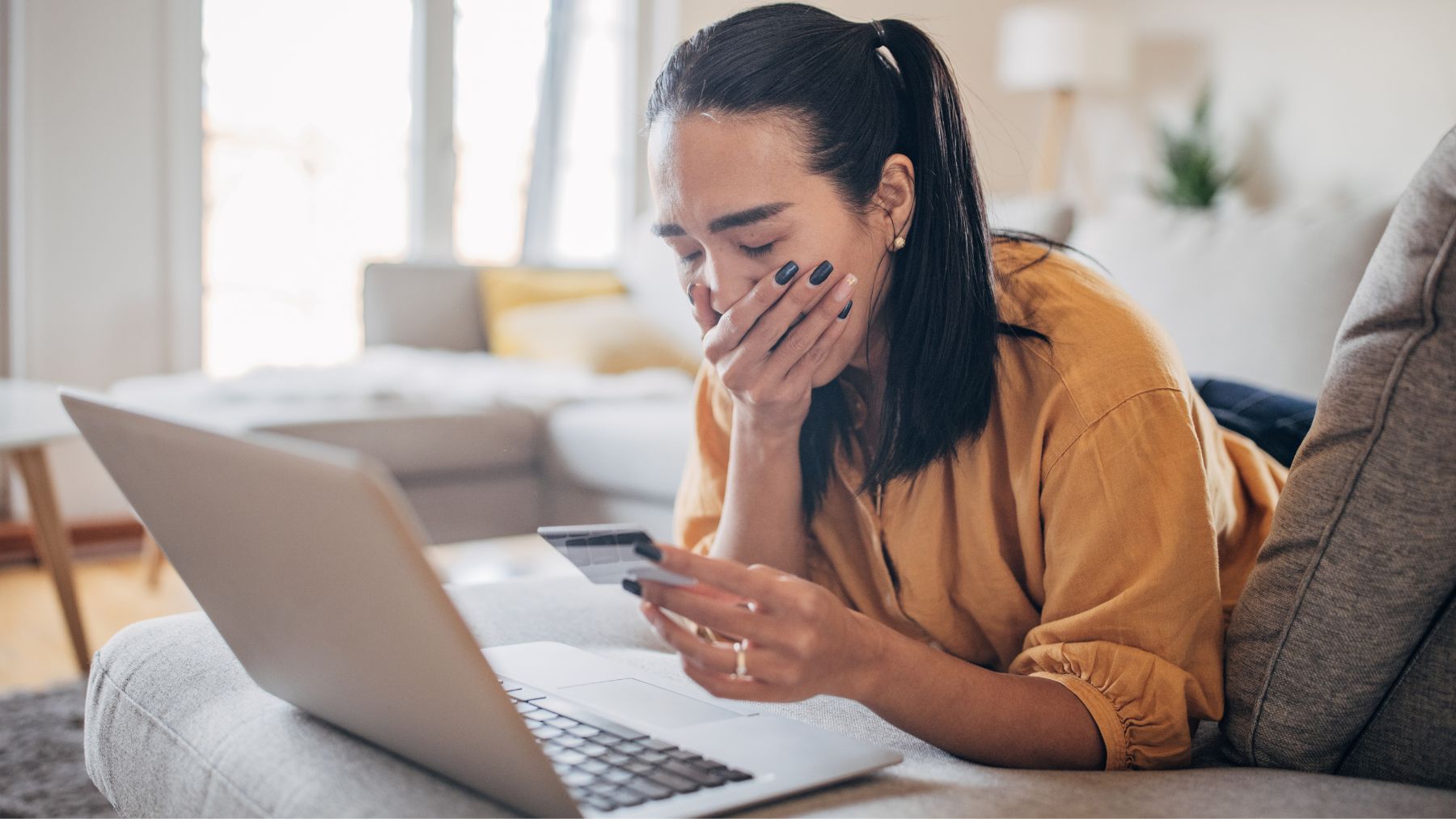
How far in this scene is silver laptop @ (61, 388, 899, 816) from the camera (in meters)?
0.54

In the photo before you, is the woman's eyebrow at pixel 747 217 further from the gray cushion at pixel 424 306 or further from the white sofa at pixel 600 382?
the gray cushion at pixel 424 306

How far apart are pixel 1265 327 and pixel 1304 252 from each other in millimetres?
128

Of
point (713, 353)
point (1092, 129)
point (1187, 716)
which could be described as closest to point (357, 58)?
point (1092, 129)

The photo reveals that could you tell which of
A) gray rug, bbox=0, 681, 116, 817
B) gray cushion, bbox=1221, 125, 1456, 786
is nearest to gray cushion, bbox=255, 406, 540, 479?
gray rug, bbox=0, 681, 116, 817

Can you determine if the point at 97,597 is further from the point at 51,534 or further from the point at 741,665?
the point at 741,665

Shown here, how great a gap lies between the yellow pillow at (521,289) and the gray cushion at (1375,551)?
2866mm

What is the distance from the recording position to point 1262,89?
445 cm

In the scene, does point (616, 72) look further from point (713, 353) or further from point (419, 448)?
point (713, 353)

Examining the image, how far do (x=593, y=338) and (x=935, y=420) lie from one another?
95.8 inches

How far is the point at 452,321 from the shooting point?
142 inches

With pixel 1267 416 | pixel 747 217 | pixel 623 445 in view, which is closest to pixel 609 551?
pixel 747 217

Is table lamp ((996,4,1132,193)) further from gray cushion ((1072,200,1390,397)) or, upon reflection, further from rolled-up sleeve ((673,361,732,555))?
rolled-up sleeve ((673,361,732,555))

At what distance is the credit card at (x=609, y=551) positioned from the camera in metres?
0.63

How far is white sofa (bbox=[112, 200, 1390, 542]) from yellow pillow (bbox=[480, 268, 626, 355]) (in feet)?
0.39
